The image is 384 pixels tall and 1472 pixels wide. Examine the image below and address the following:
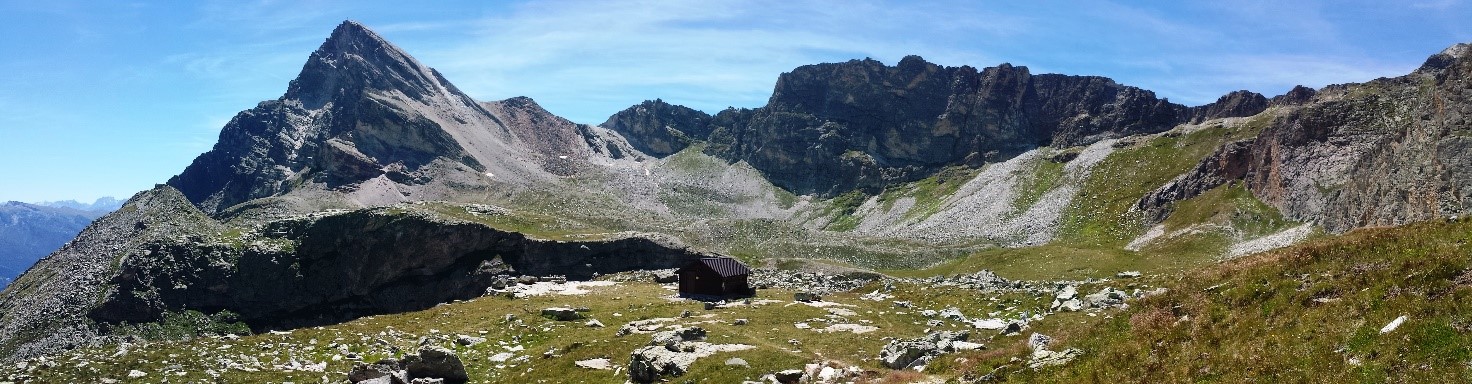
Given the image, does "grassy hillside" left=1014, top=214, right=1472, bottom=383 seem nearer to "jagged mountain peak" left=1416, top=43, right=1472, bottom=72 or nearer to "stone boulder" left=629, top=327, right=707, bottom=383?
"stone boulder" left=629, top=327, right=707, bottom=383

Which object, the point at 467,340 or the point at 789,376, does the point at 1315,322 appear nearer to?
the point at 789,376

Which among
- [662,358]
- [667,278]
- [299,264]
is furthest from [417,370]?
[299,264]

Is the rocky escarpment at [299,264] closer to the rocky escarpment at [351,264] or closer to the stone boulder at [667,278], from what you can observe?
the rocky escarpment at [351,264]

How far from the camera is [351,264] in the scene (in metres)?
151

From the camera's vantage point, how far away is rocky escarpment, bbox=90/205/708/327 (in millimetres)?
134125

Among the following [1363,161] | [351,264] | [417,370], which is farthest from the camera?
[351,264]

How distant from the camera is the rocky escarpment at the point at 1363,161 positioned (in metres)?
72.1

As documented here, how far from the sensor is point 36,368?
107ft

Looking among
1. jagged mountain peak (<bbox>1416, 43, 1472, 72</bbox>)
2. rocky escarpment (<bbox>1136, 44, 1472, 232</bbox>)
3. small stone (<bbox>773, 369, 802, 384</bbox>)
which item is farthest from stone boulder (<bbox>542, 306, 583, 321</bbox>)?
jagged mountain peak (<bbox>1416, 43, 1472, 72</bbox>)

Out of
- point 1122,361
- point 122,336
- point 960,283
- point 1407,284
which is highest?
point 1407,284

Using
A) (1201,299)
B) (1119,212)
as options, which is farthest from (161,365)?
(1119,212)

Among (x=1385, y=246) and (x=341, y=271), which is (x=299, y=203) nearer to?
(x=341, y=271)

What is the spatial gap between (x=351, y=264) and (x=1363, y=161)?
542ft

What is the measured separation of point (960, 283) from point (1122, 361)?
159 ft
